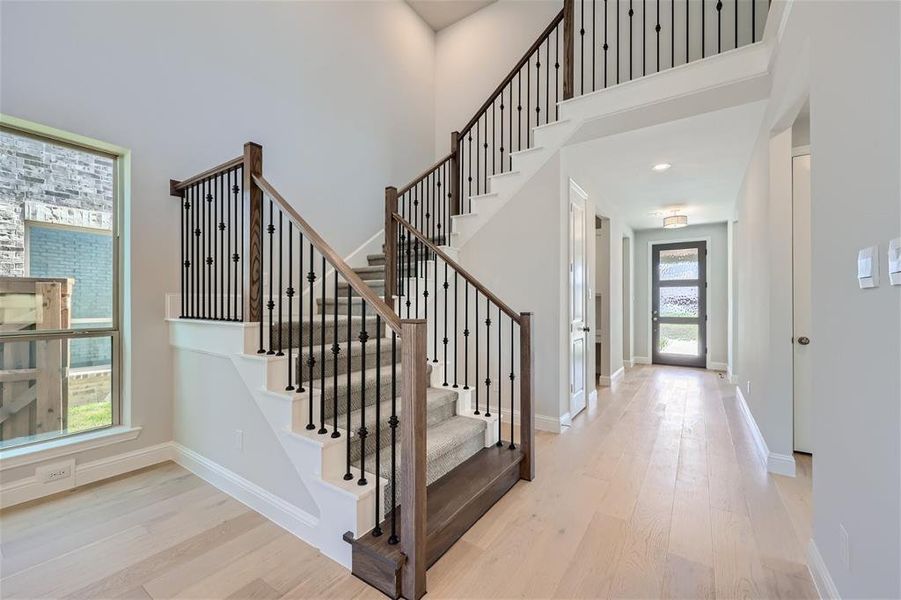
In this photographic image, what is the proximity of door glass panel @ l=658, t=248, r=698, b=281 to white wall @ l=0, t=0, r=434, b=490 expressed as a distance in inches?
204

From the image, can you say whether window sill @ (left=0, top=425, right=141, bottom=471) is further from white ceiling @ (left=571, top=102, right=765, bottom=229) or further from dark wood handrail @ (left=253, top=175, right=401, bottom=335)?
white ceiling @ (left=571, top=102, right=765, bottom=229)

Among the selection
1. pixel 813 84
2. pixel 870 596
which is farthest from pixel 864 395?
pixel 813 84

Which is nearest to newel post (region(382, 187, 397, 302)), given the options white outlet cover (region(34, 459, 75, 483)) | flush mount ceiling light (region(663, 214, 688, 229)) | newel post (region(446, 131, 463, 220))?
newel post (region(446, 131, 463, 220))

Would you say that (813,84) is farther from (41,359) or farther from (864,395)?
(41,359)

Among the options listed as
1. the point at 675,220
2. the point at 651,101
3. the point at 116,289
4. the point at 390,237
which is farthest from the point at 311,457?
the point at 675,220

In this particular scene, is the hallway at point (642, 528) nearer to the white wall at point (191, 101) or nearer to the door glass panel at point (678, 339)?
the white wall at point (191, 101)

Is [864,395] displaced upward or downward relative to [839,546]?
upward

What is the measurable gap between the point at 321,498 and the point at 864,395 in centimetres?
209

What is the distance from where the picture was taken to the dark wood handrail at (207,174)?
234 centimetres

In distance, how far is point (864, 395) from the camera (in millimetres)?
1229

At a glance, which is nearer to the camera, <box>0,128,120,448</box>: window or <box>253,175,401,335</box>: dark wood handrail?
<box>253,175,401,335</box>: dark wood handrail

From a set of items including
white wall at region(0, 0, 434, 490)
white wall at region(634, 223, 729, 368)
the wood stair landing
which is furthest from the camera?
white wall at region(634, 223, 729, 368)

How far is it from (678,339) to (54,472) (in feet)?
25.4

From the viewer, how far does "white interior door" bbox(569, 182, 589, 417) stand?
3.74 metres
